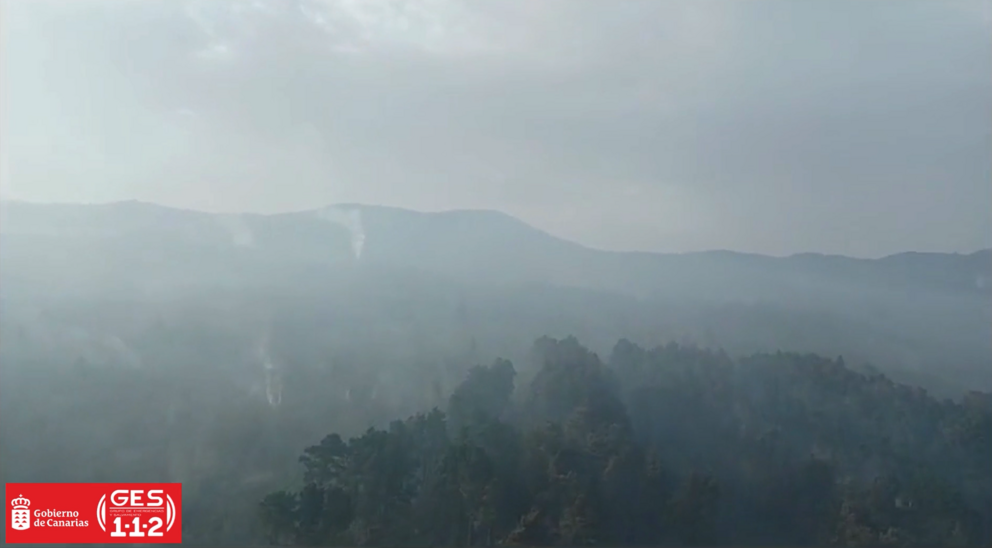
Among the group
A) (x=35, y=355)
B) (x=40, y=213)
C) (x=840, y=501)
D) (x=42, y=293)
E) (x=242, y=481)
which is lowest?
(x=840, y=501)

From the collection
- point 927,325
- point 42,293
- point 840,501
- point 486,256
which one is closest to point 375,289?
point 486,256

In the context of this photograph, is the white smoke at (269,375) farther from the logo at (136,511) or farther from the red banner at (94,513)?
the logo at (136,511)

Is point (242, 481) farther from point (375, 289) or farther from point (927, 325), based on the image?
point (927, 325)

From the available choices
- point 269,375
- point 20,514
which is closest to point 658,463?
point 269,375

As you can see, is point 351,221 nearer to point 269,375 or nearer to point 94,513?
point 269,375

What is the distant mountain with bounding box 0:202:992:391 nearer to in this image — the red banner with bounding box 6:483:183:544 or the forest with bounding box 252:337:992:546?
the forest with bounding box 252:337:992:546

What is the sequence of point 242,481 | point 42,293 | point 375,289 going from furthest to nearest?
point 375,289
point 42,293
point 242,481
